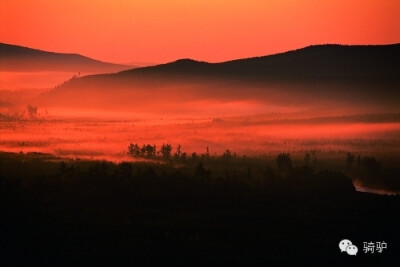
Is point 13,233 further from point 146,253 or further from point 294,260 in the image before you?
point 294,260

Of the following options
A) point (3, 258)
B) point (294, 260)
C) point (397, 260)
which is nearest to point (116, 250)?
point (3, 258)

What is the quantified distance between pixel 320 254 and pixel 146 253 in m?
46.5

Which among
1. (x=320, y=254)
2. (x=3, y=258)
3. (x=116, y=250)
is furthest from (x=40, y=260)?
(x=320, y=254)

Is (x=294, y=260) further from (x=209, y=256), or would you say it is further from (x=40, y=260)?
(x=40, y=260)

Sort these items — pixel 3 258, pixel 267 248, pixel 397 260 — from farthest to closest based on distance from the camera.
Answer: pixel 267 248
pixel 397 260
pixel 3 258

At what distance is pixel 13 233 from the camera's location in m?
198

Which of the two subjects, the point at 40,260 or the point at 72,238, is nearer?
the point at 40,260

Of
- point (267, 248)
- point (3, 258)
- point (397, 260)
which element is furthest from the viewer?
point (267, 248)

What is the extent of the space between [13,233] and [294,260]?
82.0 meters

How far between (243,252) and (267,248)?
939 centimetres

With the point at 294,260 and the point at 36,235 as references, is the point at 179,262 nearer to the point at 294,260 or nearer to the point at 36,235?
the point at 294,260

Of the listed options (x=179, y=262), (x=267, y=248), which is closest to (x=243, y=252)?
(x=267, y=248)

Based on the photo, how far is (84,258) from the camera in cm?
16900

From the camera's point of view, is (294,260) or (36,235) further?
(36,235)
